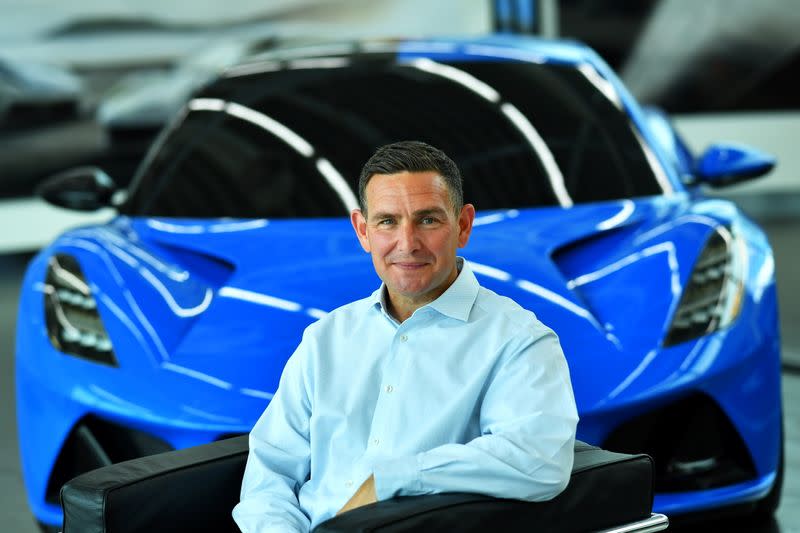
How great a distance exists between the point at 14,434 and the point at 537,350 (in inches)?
118

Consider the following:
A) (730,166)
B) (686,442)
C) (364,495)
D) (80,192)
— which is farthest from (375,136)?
(364,495)

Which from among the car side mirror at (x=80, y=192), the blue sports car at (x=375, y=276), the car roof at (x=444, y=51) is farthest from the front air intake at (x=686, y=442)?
the car side mirror at (x=80, y=192)

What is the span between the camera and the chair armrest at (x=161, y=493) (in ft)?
5.86

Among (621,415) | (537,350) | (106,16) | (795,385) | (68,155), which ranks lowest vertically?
(795,385)

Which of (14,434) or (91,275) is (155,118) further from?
(91,275)

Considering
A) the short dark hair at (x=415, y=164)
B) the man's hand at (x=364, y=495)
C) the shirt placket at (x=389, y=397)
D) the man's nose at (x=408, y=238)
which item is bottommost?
the man's hand at (x=364, y=495)

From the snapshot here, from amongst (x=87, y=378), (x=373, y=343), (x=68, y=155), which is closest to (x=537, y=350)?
(x=373, y=343)

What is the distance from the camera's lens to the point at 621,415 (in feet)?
7.77

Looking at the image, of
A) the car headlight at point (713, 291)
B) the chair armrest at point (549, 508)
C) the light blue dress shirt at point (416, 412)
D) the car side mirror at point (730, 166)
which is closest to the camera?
the chair armrest at point (549, 508)

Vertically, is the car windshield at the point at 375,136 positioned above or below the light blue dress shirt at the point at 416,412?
above

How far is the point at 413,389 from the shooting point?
1804 mm

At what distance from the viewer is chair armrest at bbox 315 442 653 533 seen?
153 centimetres

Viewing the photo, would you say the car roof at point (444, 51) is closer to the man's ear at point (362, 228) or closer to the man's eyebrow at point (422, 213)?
the man's ear at point (362, 228)

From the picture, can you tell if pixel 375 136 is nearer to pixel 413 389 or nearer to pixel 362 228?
A: pixel 362 228
